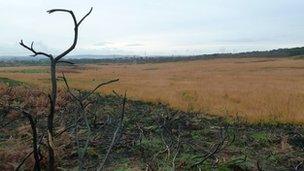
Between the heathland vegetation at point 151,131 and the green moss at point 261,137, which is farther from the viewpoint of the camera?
the green moss at point 261,137

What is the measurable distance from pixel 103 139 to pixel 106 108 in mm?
9066

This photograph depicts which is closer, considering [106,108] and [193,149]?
[193,149]

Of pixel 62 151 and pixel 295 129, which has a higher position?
pixel 62 151

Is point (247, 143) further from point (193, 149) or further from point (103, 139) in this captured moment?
point (103, 139)

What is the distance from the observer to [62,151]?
27.4 feet

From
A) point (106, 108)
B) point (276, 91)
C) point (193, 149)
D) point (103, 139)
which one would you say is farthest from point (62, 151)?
point (276, 91)

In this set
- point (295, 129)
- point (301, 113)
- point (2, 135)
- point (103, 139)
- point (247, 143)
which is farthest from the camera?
point (301, 113)

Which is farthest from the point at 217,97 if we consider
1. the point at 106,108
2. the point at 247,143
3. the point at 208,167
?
the point at 208,167

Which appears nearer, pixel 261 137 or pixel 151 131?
pixel 151 131

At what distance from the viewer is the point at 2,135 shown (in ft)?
35.4

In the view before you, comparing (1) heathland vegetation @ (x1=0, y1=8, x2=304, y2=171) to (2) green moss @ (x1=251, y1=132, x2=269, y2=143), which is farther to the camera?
(2) green moss @ (x1=251, y1=132, x2=269, y2=143)

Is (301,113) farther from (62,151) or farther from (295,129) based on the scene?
(62,151)

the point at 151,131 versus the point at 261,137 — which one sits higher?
the point at 151,131

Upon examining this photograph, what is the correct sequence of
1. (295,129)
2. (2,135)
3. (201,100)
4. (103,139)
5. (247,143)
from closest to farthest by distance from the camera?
(103,139)
(2,135)
(247,143)
(295,129)
(201,100)
